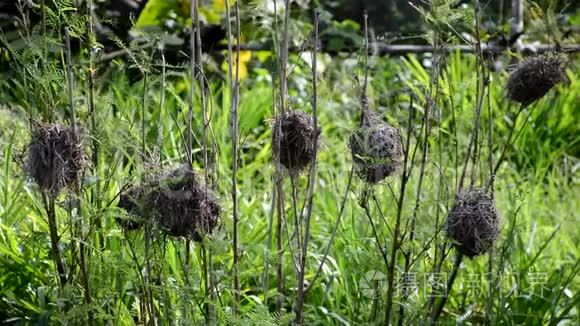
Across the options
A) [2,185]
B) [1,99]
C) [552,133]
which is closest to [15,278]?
[2,185]

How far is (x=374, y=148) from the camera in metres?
2.07

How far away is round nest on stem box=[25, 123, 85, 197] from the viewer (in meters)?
1.91

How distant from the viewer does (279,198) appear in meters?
2.23

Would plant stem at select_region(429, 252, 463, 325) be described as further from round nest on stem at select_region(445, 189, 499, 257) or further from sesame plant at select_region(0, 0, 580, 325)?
round nest on stem at select_region(445, 189, 499, 257)

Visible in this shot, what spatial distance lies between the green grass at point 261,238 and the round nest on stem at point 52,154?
3.5 inches

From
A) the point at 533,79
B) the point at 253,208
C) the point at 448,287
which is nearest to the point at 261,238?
the point at 253,208

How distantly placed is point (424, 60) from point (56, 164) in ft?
14.0

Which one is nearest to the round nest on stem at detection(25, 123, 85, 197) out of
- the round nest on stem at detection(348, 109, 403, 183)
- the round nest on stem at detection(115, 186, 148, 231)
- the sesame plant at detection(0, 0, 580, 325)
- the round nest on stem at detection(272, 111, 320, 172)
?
the sesame plant at detection(0, 0, 580, 325)

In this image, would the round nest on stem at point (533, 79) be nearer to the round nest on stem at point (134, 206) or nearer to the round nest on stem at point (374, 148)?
the round nest on stem at point (374, 148)

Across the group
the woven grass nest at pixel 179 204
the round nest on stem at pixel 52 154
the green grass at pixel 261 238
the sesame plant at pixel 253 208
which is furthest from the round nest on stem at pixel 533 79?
the round nest on stem at pixel 52 154

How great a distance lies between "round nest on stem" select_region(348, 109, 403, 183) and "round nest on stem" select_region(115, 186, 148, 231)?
1.52 feet

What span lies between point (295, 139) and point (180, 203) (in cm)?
35

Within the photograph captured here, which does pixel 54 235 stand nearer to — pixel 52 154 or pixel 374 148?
pixel 52 154

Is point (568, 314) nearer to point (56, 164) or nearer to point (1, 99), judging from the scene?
point (56, 164)
